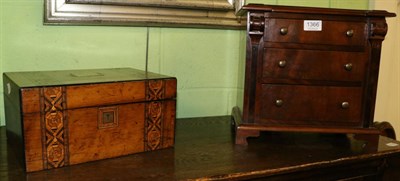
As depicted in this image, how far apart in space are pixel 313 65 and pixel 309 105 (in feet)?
0.41

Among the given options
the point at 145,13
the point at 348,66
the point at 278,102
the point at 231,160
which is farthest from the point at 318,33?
the point at 145,13

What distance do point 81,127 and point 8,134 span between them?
0.97 ft

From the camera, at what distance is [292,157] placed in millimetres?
1136

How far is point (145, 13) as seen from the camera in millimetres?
1413

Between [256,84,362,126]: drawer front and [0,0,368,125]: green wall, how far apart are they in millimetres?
165

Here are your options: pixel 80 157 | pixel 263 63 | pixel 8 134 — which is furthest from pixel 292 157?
pixel 8 134

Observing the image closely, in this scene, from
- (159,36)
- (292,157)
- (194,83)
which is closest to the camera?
(292,157)

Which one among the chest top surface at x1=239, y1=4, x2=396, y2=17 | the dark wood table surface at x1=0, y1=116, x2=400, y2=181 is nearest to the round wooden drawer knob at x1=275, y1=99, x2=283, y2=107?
the dark wood table surface at x1=0, y1=116, x2=400, y2=181

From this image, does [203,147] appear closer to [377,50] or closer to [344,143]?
[344,143]

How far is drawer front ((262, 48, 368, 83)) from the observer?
1.21 m

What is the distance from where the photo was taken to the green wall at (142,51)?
1289mm

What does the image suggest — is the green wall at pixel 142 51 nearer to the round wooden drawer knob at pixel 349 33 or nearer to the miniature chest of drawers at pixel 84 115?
the miniature chest of drawers at pixel 84 115

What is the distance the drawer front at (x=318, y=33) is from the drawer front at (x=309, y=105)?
0.14 meters

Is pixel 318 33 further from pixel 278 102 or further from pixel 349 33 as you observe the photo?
pixel 278 102
